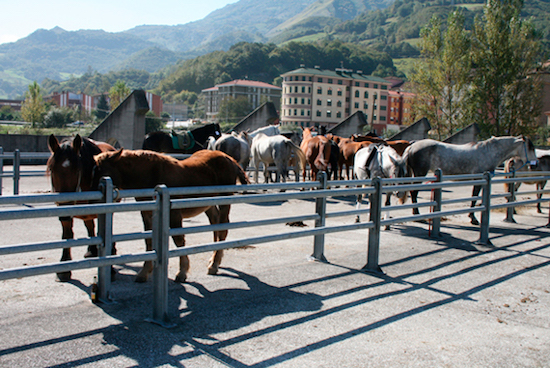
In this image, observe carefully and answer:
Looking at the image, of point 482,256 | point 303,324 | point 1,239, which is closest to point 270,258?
point 303,324

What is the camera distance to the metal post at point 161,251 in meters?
4.20

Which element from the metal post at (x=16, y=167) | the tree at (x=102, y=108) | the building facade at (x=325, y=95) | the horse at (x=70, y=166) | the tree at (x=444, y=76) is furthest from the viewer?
the building facade at (x=325, y=95)

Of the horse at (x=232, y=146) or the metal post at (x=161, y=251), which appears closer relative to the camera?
the metal post at (x=161, y=251)

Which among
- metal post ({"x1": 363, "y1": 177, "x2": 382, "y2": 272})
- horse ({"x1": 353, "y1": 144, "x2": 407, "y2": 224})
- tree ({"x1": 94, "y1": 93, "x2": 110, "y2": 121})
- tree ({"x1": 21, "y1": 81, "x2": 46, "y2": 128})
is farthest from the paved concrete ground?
tree ({"x1": 94, "y1": 93, "x2": 110, "y2": 121})

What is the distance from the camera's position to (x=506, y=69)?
41.7 meters

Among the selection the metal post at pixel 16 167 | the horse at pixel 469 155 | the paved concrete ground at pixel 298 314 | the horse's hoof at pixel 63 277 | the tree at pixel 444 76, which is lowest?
the paved concrete ground at pixel 298 314

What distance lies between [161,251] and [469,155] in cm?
1008

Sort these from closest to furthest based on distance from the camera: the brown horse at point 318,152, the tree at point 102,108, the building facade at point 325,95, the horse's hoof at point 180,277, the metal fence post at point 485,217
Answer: the horse's hoof at point 180,277, the metal fence post at point 485,217, the brown horse at point 318,152, the tree at point 102,108, the building facade at point 325,95

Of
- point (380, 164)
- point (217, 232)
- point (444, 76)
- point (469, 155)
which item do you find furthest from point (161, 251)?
point (444, 76)

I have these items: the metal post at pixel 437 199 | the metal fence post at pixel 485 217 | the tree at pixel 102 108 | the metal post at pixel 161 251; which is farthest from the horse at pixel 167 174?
the tree at pixel 102 108

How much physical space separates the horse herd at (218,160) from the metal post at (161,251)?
42.1 inches

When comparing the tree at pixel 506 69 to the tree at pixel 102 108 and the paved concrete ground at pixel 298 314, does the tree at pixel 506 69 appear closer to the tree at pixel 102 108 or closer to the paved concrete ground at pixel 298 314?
the paved concrete ground at pixel 298 314

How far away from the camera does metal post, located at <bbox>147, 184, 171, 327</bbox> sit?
4.20m

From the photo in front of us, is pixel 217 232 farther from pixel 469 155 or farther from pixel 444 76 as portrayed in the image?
pixel 444 76
